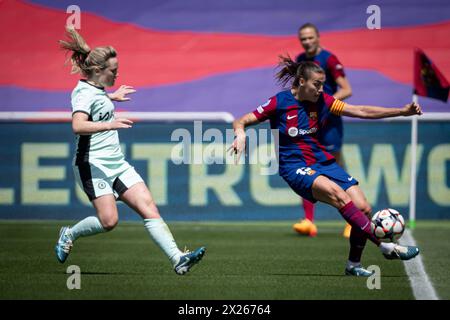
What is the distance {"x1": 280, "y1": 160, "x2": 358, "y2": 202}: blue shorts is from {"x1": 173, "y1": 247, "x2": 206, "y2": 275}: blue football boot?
1.15 meters

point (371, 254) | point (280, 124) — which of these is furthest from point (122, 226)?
point (280, 124)

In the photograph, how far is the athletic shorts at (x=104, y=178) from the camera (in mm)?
8055

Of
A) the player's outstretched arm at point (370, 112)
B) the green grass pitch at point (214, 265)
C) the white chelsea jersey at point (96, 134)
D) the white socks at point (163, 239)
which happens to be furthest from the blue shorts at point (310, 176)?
the white chelsea jersey at point (96, 134)

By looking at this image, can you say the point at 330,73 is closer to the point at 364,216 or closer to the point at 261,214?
the point at 261,214

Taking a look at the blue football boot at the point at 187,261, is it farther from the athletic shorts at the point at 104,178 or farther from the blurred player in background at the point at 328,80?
the blurred player in background at the point at 328,80

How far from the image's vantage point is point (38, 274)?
27.0 ft

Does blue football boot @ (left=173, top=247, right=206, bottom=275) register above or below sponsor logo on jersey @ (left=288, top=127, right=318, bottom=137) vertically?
below

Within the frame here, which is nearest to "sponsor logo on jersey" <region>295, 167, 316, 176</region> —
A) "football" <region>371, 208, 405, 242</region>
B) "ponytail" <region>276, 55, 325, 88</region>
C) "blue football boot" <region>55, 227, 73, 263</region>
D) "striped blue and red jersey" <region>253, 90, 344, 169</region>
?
"striped blue and red jersey" <region>253, 90, 344, 169</region>

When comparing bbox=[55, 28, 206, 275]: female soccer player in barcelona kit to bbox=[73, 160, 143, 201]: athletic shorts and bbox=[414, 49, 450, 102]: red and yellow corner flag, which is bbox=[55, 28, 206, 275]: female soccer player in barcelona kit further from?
bbox=[414, 49, 450, 102]: red and yellow corner flag

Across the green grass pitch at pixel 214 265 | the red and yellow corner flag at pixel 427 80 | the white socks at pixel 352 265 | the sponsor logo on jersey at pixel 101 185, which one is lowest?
the green grass pitch at pixel 214 265

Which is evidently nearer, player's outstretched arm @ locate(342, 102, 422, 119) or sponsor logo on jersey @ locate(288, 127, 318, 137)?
player's outstretched arm @ locate(342, 102, 422, 119)

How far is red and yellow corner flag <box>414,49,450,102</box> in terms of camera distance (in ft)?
45.2

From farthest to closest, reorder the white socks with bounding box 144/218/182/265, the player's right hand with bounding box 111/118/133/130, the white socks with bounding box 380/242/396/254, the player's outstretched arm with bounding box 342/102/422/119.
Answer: the player's outstretched arm with bounding box 342/102/422/119
the white socks with bounding box 380/242/396/254
the white socks with bounding box 144/218/182/265
the player's right hand with bounding box 111/118/133/130

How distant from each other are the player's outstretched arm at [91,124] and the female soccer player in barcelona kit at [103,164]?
0.01 m
